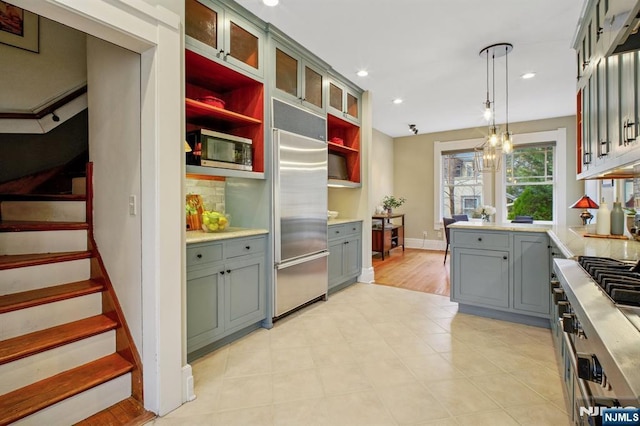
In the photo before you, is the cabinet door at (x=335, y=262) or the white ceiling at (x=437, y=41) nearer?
the white ceiling at (x=437, y=41)

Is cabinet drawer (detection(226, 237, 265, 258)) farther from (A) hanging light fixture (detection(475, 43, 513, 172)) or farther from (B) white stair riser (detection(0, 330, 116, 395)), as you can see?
(A) hanging light fixture (detection(475, 43, 513, 172))

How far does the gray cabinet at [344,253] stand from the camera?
12.8ft

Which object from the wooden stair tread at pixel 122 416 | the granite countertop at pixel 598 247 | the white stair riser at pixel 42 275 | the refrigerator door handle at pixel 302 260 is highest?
the granite countertop at pixel 598 247

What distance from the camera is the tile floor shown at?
177 cm

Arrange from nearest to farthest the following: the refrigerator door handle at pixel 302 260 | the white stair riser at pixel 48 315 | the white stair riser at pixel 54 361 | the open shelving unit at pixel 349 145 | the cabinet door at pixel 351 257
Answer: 1. the white stair riser at pixel 54 361
2. the white stair riser at pixel 48 315
3. the refrigerator door handle at pixel 302 260
4. the cabinet door at pixel 351 257
5. the open shelving unit at pixel 349 145

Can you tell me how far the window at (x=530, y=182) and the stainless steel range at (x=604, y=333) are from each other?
5698mm

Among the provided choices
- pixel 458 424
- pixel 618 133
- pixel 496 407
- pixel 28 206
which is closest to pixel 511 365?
pixel 496 407

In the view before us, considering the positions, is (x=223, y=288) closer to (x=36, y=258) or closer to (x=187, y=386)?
(x=187, y=386)

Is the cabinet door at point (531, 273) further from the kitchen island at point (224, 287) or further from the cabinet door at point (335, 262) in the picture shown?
the kitchen island at point (224, 287)

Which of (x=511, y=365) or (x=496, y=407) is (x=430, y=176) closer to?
(x=511, y=365)

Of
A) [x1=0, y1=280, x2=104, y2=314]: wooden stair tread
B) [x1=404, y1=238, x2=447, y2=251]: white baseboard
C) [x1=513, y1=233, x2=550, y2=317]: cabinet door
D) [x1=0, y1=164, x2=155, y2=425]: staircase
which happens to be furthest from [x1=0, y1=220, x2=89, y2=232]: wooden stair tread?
[x1=404, y1=238, x2=447, y2=251]: white baseboard

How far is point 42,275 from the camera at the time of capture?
6.71 feet

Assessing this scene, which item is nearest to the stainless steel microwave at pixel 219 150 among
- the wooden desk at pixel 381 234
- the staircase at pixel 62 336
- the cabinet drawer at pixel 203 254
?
the cabinet drawer at pixel 203 254

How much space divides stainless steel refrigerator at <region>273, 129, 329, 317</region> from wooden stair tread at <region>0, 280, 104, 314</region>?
138cm
